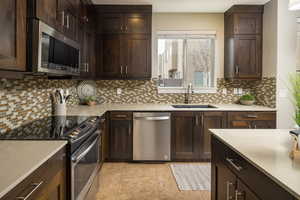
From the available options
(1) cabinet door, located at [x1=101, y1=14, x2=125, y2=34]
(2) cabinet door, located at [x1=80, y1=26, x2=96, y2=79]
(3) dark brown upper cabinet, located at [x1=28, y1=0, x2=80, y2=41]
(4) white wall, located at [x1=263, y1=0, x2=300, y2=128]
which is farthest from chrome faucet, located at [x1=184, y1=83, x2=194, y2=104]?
(3) dark brown upper cabinet, located at [x1=28, y1=0, x2=80, y2=41]

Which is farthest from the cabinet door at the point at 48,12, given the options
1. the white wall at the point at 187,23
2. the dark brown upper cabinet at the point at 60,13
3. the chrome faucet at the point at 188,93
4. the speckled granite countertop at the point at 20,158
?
the chrome faucet at the point at 188,93

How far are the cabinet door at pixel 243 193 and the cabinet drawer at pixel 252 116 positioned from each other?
242 cm

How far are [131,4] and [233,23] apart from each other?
1.76 meters

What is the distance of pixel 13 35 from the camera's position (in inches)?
58.6

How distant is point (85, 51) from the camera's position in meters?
3.57

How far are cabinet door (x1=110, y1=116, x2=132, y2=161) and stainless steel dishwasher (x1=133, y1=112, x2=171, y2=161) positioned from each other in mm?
96

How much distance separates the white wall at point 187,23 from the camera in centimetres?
453

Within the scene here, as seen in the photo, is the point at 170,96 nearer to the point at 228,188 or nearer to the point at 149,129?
the point at 149,129

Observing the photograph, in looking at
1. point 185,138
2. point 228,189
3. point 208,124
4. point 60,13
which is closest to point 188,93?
point 208,124

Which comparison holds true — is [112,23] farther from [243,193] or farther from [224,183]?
[243,193]

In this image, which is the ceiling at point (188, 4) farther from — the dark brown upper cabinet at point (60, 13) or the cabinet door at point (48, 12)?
the cabinet door at point (48, 12)

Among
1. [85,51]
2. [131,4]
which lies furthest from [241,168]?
[131,4]

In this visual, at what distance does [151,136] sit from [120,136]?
1.62 feet

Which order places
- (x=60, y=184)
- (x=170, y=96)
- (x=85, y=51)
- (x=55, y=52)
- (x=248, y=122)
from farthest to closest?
(x=170, y=96)
(x=248, y=122)
(x=85, y=51)
(x=55, y=52)
(x=60, y=184)
